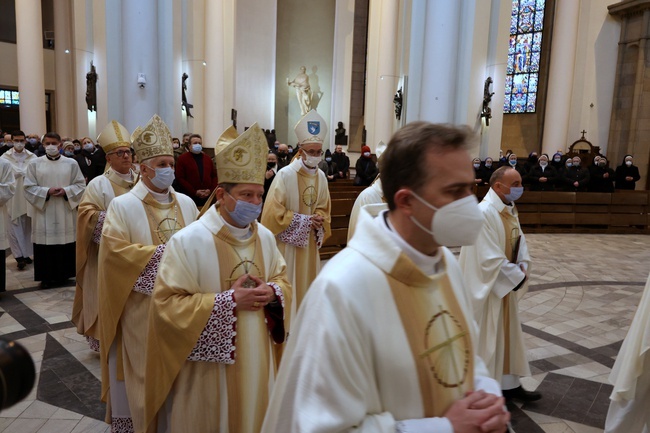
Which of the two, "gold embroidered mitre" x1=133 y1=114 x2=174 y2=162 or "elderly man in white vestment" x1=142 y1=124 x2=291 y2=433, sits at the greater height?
"gold embroidered mitre" x1=133 y1=114 x2=174 y2=162

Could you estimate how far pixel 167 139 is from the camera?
3.83m

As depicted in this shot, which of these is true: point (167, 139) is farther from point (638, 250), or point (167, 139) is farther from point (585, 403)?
point (638, 250)

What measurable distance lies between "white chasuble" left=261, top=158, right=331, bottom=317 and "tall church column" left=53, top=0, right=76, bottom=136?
56.6ft

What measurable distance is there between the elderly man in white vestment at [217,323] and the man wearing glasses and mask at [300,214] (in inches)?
107

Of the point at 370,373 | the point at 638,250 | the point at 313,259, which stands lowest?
the point at 638,250

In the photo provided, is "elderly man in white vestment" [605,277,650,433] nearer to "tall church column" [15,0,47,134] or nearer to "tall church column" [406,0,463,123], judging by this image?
"tall church column" [406,0,463,123]

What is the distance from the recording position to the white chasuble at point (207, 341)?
99.1 inches

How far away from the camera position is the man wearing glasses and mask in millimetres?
5496

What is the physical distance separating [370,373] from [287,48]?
22.9 meters

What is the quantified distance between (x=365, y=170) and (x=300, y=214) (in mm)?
7546

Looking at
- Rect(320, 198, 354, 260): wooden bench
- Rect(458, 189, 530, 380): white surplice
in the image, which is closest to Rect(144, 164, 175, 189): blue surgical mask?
Rect(458, 189, 530, 380): white surplice

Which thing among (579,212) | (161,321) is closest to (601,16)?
(579,212)

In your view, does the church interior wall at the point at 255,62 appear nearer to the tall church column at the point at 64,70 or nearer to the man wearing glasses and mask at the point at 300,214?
the tall church column at the point at 64,70

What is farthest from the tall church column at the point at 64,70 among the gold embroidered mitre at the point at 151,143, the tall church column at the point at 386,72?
the gold embroidered mitre at the point at 151,143
